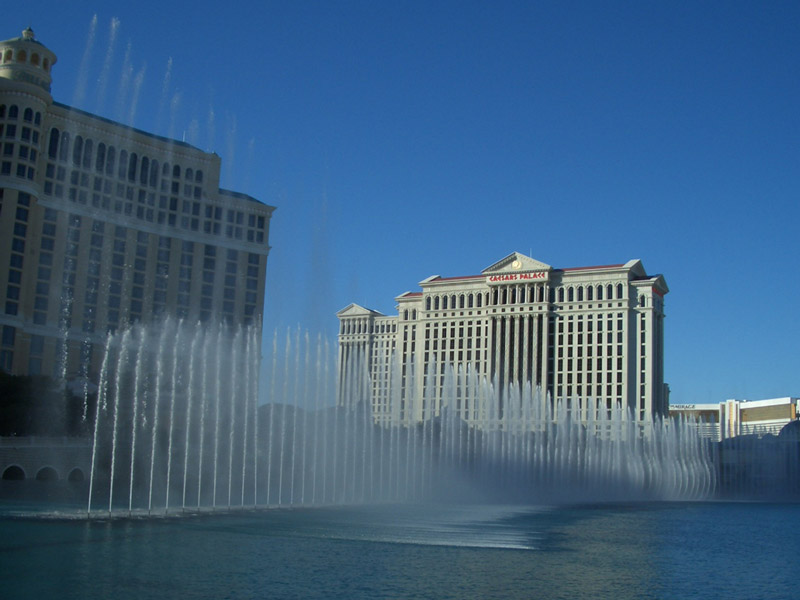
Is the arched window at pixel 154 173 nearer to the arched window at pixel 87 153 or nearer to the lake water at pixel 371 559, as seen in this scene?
the arched window at pixel 87 153

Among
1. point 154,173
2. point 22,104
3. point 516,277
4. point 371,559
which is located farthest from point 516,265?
point 371,559

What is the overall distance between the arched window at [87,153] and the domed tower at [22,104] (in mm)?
4227

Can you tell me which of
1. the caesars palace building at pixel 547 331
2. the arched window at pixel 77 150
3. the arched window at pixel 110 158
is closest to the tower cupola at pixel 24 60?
the arched window at pixel 77 150

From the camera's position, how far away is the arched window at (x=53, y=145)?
264 feet

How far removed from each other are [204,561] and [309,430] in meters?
23.0

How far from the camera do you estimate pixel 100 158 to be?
83.6 metres

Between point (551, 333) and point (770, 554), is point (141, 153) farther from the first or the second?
point (770, 554)

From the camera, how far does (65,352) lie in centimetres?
7688

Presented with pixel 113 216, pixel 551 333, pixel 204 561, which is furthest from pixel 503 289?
pixel 204 561

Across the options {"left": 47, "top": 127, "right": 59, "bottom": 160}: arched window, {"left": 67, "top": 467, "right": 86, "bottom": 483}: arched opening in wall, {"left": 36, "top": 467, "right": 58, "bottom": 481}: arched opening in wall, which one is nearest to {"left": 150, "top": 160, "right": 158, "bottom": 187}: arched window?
{"left": 47, "top": 127, "right": 59, "bottom": 160}: arched window

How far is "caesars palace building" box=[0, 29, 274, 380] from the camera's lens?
75875mm

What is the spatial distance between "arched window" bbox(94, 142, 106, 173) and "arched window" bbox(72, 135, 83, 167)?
5.64ft

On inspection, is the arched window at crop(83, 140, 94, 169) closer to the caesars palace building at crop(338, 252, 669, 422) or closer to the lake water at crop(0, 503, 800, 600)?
the caesars palace building at crop(338, 252, 669, 422)

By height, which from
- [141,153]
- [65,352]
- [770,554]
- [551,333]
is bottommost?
[770,554]
